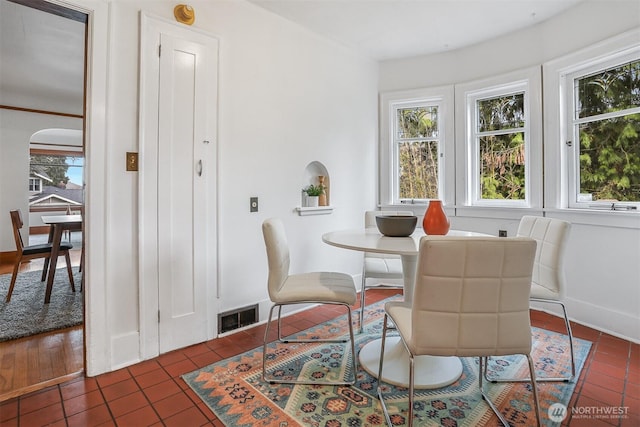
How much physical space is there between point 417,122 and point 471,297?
9.38 ft

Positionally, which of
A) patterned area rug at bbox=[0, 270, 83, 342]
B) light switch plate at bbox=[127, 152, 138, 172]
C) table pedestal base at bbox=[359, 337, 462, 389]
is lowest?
table pedestal base at bbox=[359, 337, 462, 389]

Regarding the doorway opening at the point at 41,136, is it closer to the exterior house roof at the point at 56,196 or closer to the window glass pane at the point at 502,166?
the exterior house roof at the point at 56,196

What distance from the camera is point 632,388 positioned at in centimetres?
172

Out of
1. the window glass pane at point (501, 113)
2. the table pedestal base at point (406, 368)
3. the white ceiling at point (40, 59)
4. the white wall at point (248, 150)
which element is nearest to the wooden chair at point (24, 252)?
the white ceiling at point (40, 59)

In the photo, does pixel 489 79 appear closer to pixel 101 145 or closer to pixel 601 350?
pixel 601 350

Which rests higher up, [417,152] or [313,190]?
[417,152]

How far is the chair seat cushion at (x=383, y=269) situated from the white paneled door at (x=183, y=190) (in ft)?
3.76

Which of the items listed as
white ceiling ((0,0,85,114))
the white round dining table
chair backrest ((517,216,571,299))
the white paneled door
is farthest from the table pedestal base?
white ceiling ((0,0,85,114))

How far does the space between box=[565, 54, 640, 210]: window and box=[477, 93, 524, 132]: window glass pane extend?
1.39ft

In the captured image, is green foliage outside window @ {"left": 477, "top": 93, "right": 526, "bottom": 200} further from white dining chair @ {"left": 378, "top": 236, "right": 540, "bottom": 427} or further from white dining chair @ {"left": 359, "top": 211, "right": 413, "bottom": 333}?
white dining chair @ {"left": 378, "top": 236, "right": 540, "bottom": 427}

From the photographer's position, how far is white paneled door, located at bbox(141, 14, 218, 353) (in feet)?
6.81

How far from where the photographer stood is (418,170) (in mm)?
3660

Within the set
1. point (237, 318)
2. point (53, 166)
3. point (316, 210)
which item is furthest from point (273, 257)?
point (53, 166)

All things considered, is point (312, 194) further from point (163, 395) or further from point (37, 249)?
point (37, 249)
